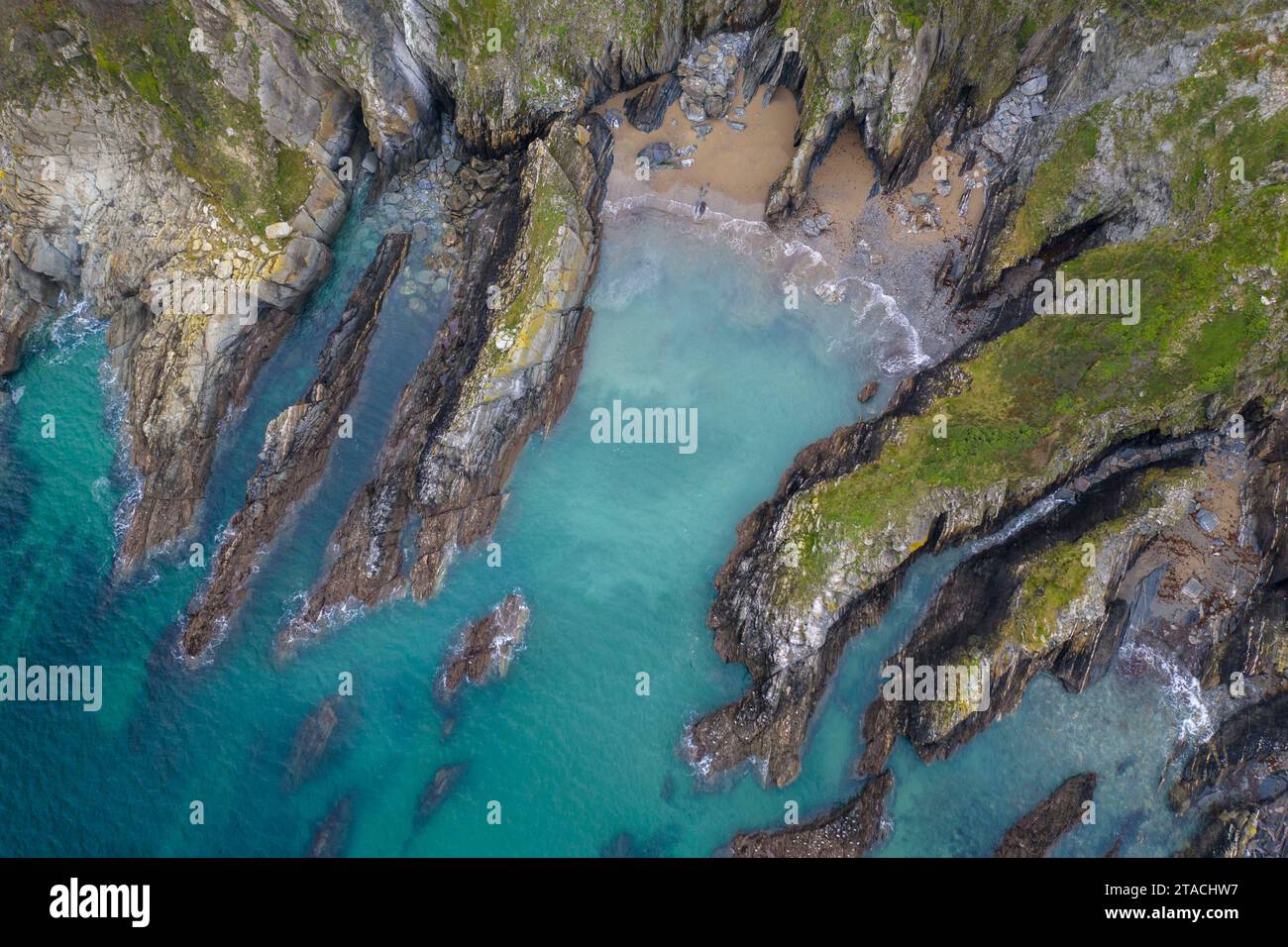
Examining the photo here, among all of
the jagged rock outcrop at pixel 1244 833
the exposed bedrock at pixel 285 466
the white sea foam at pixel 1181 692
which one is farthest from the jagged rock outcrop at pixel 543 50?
the jagged rock outcrop at pixel 1244 833

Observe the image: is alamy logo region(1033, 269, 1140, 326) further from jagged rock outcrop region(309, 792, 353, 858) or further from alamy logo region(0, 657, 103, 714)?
alamy logo region(0, 657, 103, 714)

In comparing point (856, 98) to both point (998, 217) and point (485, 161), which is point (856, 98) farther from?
point (485, 161)

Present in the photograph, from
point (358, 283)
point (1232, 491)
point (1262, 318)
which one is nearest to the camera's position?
point (1262, 318)

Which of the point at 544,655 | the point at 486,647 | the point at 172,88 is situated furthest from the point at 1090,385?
the point at 172,88

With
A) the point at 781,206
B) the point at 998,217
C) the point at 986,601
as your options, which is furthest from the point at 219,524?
the point at 998,217

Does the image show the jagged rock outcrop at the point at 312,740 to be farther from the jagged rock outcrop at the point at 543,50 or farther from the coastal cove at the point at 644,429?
the jagged rock outcrop at the point at 543,50
